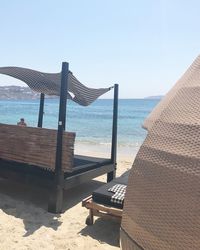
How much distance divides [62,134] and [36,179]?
4.33ft

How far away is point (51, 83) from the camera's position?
948cm

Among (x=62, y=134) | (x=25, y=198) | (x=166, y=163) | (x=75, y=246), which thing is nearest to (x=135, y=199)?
(x=166, y=163)

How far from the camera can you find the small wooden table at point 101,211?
19.7 feet

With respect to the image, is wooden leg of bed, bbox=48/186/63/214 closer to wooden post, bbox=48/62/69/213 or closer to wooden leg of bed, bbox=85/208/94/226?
wooden post, bbox=48/62/69/213

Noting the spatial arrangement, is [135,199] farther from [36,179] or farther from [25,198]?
[25,198]

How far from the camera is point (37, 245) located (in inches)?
216

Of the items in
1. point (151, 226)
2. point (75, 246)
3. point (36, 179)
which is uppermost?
point (151, 226)

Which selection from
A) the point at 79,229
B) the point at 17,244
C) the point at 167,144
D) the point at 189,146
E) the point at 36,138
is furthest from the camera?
the point at 36,138

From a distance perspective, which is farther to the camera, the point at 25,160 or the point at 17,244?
the point at 25,160

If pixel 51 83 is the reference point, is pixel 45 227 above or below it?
below

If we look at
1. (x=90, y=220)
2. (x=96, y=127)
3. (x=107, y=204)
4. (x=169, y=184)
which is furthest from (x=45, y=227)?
(x=96, y=127)

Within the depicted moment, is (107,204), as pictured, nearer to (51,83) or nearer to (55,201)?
(55,201)

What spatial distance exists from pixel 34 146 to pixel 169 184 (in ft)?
17.5

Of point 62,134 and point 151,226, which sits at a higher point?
point 62,134
